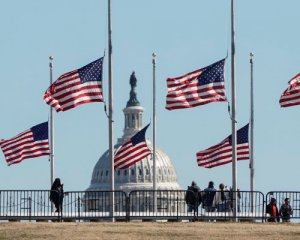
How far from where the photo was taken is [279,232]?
50.2m

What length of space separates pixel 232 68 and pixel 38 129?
11747mm

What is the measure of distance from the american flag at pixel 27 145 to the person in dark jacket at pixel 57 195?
394 inches

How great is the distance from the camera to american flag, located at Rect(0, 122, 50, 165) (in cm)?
7219

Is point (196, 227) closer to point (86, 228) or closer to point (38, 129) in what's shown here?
point (86, 228)

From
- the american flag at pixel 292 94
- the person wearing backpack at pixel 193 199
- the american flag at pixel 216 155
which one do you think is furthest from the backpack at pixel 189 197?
the american flag at pixel 216 155

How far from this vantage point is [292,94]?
6250 cm

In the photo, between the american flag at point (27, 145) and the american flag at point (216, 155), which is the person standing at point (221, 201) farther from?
the american flag at point (27, 145)

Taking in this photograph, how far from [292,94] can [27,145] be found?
15580 millimetres

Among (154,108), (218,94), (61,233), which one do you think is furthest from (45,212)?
(154,108)

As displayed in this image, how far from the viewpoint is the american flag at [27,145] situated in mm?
72188

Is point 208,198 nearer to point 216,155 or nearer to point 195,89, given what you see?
point 195,89

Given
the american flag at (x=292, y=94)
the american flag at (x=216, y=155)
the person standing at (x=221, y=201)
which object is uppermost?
the american flag at (x=292, y=94)

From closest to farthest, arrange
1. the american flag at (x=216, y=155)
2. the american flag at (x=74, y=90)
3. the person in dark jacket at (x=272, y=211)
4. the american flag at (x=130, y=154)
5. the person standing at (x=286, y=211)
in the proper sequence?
the person in dark jacket at (x=272, y=211) < the person standing at (x=286, y=211) < the american flag at (x=74, y=90) < the american flag at (x=216, y=155) < the american flag at (x=130, y=154)

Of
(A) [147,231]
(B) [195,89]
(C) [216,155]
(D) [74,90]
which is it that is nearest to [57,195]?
(D) [74,90]
